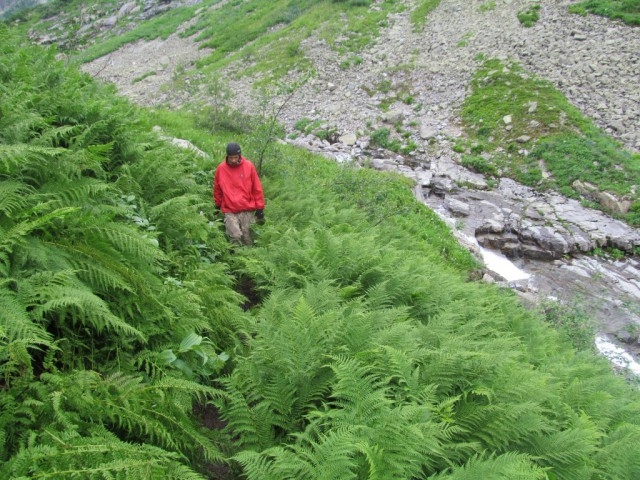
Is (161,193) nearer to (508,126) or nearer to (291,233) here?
(291,233)

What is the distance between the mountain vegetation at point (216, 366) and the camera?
2812 mm

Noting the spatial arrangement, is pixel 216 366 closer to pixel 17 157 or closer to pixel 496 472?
pixel 496 472

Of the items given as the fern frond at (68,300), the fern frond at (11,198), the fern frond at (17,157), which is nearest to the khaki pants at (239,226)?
the fern frond at (17,157)

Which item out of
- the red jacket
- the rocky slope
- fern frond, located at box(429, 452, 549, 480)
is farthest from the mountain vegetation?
the rocky slope

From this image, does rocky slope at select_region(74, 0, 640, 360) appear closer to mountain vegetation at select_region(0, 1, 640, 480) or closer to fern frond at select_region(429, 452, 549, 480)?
mountain vegetation at select_region(0, 1, 640, 480)

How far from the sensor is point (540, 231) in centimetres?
1555

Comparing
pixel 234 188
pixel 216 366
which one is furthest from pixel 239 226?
pixel 216 366

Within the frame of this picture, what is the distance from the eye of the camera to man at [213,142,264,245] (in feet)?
25.4

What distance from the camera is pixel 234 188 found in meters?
7.86

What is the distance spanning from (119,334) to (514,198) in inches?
683

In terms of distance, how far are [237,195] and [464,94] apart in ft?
65.5

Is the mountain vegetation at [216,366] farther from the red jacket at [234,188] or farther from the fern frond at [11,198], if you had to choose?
the red jacket at [234,188]

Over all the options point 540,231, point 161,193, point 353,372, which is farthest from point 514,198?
point 353,372

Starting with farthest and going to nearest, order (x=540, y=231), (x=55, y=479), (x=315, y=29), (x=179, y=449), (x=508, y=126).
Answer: (x=315, y=29) < (x=508, y=126) < (x=540, y=231) < (x=179, y=449) < (x=55, y=479)
